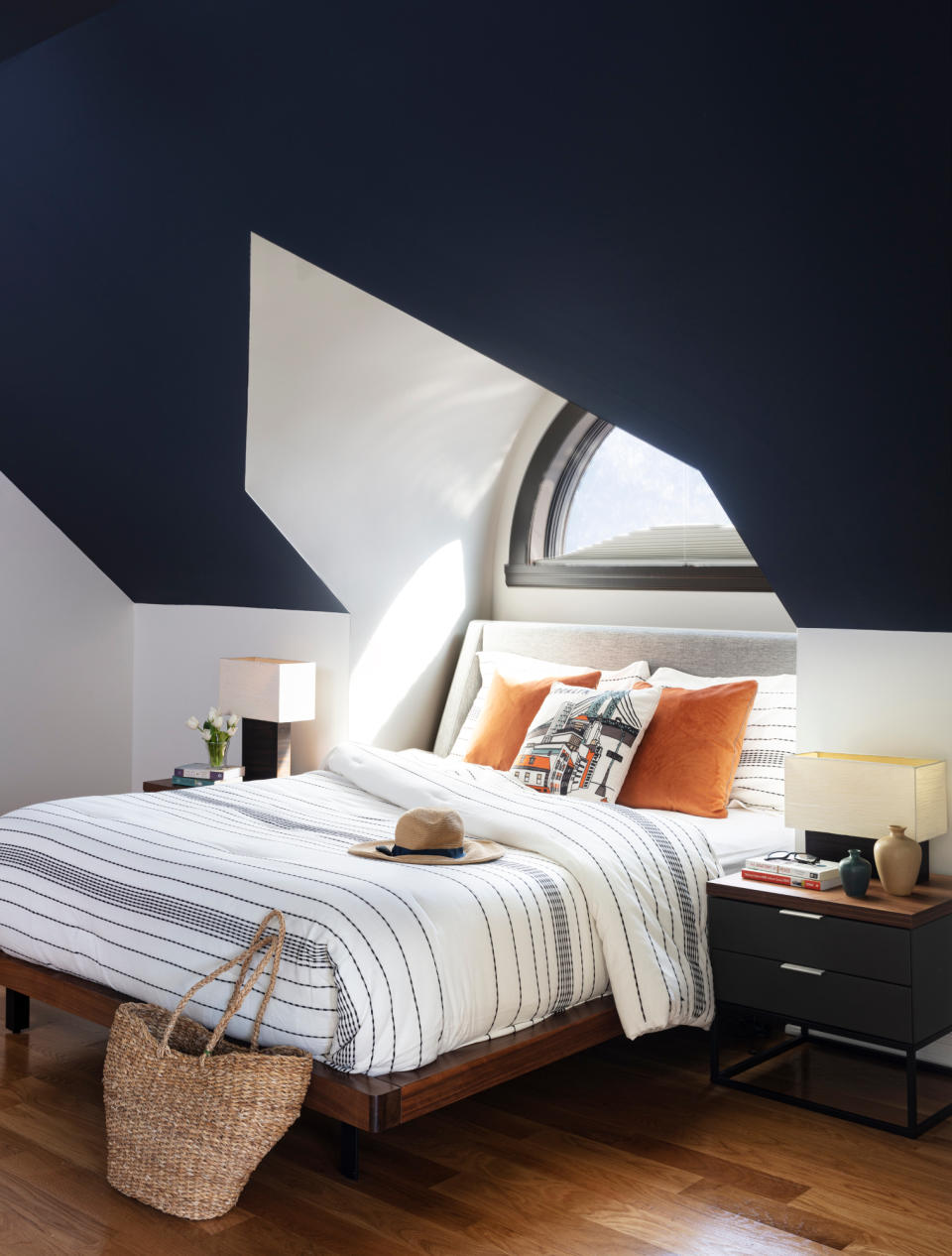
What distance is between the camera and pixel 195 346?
13.7ft

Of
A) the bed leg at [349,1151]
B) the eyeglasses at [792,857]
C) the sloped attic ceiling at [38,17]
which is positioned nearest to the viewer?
the sloped attic ceiling at [38,17]

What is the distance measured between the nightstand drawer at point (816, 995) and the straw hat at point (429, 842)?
0.70 meters

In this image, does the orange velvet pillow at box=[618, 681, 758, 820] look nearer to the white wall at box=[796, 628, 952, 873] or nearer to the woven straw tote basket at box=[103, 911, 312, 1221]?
the white wall at box=[796, 628, 952, 873]

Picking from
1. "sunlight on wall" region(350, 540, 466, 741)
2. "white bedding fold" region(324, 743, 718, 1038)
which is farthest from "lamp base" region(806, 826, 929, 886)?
"sunlight on wall" region(350, 540, 466, 741)

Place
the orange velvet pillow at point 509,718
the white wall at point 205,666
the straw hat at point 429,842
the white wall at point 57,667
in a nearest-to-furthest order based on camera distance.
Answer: the straw hat at point 429,842 → the orange velvet pillow at point 509,718 → the white wall at point 205,666 → the white wall at point 57,667

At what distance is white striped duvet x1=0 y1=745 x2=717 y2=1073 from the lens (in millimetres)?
2572

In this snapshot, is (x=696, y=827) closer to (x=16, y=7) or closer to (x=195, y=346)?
(x=195, y=346)

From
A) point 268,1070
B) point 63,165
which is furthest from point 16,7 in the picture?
point 268,1070

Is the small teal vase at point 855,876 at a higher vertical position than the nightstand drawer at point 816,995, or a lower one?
higher

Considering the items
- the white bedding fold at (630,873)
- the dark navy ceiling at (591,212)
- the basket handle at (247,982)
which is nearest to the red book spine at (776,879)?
the white bedding fold at (630,873)

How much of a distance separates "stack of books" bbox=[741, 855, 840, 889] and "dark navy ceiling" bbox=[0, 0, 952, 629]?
708 mm

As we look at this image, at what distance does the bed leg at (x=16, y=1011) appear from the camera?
11.7 ft

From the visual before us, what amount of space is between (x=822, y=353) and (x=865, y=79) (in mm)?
687

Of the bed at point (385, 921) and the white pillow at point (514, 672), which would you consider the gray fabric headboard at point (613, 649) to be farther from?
the bed at point (385, 921)
